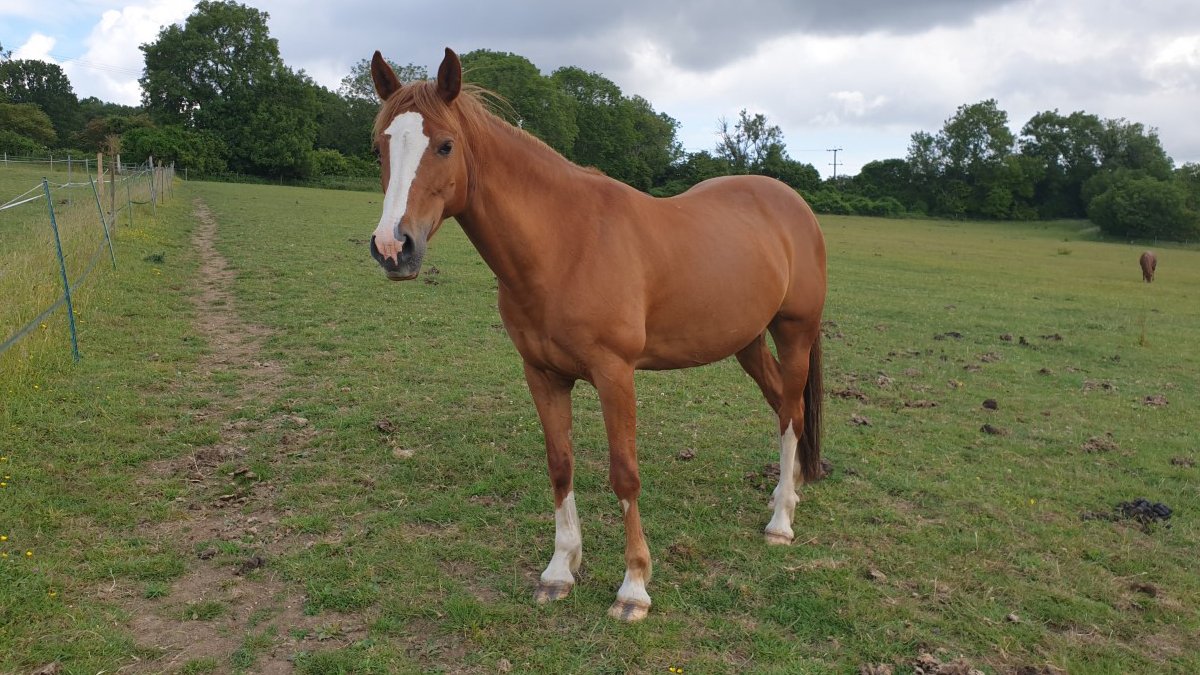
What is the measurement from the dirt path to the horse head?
175 centimetres

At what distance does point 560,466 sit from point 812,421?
2.11 metres

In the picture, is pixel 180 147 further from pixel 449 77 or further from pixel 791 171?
pixel 449 77

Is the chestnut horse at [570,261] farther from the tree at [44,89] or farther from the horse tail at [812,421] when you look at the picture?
the tree at [44,89]

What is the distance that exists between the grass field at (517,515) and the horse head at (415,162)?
1764 millimetres

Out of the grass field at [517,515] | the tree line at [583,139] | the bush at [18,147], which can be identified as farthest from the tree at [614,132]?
the grass field at [517,515]

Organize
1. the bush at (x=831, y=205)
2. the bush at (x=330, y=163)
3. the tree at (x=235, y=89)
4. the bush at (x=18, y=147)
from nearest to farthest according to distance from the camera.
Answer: the bush at (x=18, y=147) < the tree at (x=235, y=89) < the bush at (x=330, y=163) < the bush at (x=831, y=205)

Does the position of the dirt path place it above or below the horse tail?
below

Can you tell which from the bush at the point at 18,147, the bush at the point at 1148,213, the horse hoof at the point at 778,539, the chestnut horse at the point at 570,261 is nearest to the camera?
the chestnut horse at the point at 570,261

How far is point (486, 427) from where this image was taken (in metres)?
5.89

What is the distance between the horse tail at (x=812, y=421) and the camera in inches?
195

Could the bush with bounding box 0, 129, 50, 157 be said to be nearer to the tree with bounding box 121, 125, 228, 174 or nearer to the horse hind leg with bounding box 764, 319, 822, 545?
the tree with bounding box 121, 125, 228, 174

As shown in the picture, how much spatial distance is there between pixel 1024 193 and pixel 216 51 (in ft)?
264

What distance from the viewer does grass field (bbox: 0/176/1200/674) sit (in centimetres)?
314

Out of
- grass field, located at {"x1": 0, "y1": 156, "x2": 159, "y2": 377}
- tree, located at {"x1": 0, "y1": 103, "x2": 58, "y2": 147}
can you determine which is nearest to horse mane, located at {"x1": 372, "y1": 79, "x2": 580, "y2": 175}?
grass field, located at {"x1": 0, "y1": 156, "x2": 159, "y2": 377}
